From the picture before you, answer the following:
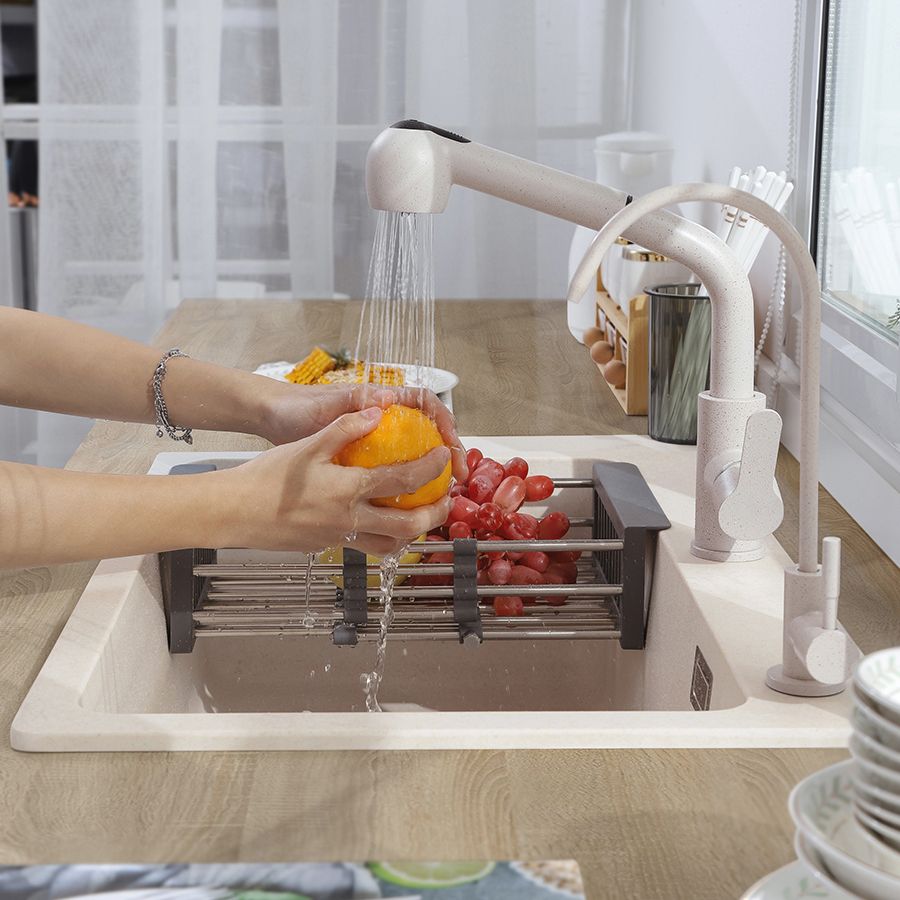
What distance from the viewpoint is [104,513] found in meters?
0.84

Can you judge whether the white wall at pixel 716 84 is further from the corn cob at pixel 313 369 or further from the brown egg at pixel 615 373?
the corn cob at pixel 313 369

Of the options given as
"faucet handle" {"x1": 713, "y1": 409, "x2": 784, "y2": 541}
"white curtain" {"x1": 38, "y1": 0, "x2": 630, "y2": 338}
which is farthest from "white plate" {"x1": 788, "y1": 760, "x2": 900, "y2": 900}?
"white curtain" {"x1": 38, "y1": 0, "x2": 630, "y2": 338}

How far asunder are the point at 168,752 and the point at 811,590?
0.40 metres

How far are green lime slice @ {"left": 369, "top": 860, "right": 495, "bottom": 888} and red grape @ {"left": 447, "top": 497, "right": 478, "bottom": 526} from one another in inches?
22.5

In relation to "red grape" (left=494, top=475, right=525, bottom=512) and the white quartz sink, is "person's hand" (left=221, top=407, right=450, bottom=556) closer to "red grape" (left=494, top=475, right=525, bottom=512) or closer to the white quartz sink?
the white quartz sink

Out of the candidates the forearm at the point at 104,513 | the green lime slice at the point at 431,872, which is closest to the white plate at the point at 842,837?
the green lime slice at the point at 431,872

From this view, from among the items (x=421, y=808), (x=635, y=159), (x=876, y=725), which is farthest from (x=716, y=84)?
(x=876, y=725)

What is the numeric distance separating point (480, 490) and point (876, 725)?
28.9 inches

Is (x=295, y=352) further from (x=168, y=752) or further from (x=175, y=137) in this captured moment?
(x=175, y=137)

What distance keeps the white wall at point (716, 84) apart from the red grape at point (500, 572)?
2.05 ft

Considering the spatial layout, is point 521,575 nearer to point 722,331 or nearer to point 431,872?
point 722,331

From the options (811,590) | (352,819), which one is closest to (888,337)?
(811,590)

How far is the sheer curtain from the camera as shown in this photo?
319cm

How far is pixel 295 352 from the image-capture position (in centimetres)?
198
